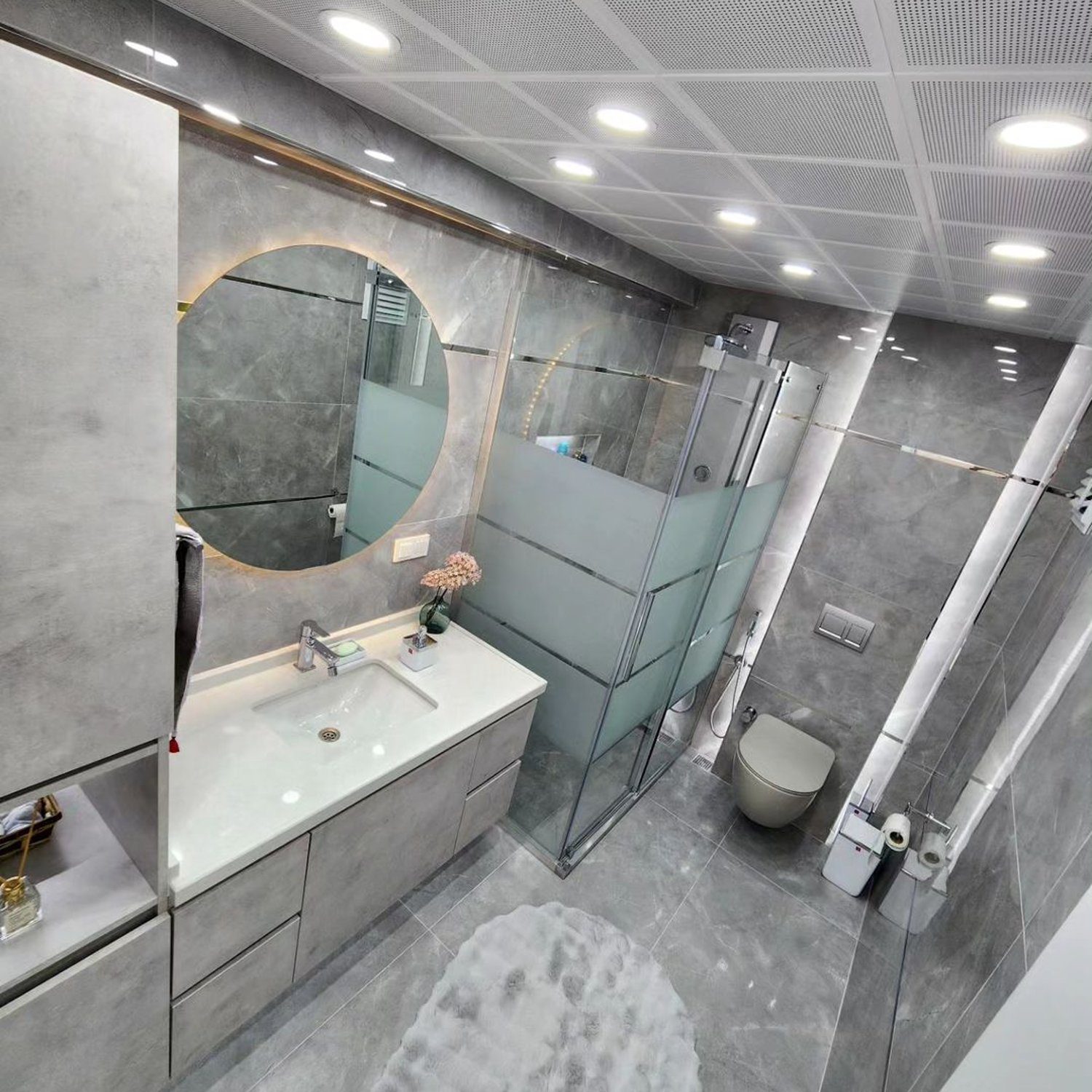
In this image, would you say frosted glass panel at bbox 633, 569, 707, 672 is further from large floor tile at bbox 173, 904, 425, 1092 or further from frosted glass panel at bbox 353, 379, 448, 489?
large floor tile at bbox 173, 904, 425, 1092

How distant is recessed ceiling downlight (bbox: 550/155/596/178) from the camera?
1.53 metres

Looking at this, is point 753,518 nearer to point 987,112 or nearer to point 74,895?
point 987,112

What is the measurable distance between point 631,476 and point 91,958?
185cm

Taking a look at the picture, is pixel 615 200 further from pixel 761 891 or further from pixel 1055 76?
pixel 761 891

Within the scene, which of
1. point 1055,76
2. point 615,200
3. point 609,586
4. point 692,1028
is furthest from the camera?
point 609,586

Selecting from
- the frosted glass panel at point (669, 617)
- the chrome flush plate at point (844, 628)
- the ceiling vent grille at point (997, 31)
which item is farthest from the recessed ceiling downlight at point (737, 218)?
the chrome flush plate at point (844, 628)

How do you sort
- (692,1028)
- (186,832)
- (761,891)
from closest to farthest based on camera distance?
(186,832)
(692,1028)
(761,891)

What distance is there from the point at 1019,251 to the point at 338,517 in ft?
6.51

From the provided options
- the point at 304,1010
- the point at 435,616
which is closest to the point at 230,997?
the point at 304,1010

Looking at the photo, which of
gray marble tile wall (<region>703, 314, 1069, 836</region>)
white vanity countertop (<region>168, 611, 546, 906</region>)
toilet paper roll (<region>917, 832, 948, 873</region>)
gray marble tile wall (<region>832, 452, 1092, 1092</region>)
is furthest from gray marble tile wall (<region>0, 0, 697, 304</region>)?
toilet paper roll (<region>917, 832, 948, 873</region>)

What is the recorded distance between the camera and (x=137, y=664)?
965 mm

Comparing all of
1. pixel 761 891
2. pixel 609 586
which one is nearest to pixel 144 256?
pixel 609 586

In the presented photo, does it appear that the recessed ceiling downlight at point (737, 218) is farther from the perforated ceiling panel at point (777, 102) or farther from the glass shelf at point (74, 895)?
the glass shelf at point (74, 895)

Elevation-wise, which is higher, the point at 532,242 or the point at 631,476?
the point at 532,242
